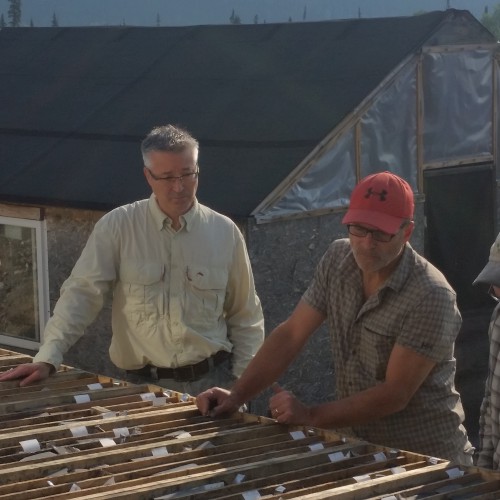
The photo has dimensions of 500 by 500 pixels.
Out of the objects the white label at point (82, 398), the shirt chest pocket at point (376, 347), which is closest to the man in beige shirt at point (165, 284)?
the white label at point (82, 398)

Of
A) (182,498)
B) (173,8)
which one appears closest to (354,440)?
(182,498)

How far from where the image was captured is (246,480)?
3.87 metres

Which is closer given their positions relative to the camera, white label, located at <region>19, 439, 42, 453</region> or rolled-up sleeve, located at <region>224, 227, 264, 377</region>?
white label, located at <region>19, 439, 42, 453</region>

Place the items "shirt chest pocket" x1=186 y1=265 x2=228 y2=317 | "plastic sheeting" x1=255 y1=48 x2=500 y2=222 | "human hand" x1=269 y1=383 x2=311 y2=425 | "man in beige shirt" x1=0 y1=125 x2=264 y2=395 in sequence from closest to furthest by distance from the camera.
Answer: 1. "human hand" x1=269 y1=383 x2=311 y2=425
2. "man in beige shirt" x1=0 y1=125 x2=264 y2=395
3. "shirt chest pocket" x1=186 y1=265 x2=228 y2=317
4. "plastic sheeting" x1=255 y1=48 x2=500 y2=222

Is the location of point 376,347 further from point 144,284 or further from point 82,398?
point 144,284

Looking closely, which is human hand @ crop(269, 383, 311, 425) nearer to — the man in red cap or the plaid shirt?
the man in red cap

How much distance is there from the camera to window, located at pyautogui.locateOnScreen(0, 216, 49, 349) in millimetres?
10188

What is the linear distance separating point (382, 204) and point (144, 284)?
1.73 metres

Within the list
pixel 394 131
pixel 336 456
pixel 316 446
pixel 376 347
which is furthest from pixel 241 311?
pixel 394 131

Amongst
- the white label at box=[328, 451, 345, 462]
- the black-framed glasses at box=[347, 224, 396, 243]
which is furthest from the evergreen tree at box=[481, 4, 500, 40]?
the white label at box=[328, 451, 345, 462]

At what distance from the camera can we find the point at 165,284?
5.93 metres

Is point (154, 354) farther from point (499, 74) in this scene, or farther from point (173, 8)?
point (173, 8)

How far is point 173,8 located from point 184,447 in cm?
8017

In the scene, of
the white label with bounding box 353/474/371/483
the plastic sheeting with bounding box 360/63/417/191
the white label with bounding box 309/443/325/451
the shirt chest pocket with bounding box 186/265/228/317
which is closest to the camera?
the white label with bounding box 353/474/371/483
